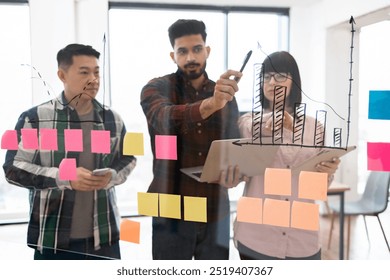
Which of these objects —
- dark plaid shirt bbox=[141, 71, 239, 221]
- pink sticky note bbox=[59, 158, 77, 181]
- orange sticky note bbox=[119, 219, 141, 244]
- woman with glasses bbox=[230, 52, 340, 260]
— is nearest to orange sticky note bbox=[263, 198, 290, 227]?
woman with glasses bbox=[230, 52, 340, 260]

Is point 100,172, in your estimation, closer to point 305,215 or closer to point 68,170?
point 68,170

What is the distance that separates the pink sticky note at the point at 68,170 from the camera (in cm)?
106

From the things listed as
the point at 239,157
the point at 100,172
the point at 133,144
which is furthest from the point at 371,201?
the point at 100,172

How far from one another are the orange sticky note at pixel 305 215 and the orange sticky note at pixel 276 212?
0.6 inches

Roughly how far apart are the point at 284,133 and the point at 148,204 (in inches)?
17.9

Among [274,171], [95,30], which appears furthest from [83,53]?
[274,171]

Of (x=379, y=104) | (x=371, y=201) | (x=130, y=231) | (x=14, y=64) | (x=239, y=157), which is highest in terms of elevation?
(x=14, y=64)

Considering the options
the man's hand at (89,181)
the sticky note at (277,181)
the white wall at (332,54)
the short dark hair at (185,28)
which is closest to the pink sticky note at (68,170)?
the man's hand at (89,181)

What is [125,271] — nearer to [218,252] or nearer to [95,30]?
[218,252]

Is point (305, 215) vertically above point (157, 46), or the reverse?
point (157, 46)

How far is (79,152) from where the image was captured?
106 cm

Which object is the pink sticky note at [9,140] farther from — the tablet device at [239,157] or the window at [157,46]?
the tablet device at [239,157]

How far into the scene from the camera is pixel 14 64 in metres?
1.07

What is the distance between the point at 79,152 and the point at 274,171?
1.97 ft
